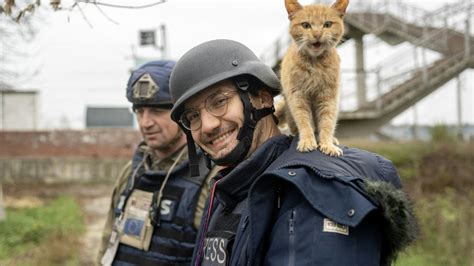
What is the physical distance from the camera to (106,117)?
24938mm

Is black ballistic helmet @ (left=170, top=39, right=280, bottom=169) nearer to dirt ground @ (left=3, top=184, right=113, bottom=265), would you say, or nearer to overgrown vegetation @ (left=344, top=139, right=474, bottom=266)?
overgrown vegetation @ (left=344, top=139, right=474, bottom=266)

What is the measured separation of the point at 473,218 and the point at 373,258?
7.45 meters

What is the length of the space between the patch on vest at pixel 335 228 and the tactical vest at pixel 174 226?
5.42 ft

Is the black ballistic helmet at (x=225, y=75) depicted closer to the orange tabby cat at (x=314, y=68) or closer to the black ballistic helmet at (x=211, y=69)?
the black ballistic helmet at (x=211, y=69)

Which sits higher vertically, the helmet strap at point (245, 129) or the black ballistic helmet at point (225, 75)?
the black ballistic helmet at point (225, 75)

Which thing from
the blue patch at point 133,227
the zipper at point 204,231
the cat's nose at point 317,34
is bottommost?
the blue patch at point 133,227

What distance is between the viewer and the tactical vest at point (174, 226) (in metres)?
3.16

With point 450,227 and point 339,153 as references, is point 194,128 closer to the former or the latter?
point 339,153

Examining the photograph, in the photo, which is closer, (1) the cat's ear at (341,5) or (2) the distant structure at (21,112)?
(1) the cat's ear at (341,5)

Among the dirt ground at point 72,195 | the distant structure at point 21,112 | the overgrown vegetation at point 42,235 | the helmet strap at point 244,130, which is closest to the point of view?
the helmet strap at point 244,130

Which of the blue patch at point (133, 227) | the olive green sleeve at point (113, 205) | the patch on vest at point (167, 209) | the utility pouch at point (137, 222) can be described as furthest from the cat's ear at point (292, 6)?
the olive green sleeve at point (113, 205)

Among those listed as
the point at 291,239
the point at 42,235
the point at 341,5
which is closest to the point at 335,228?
the point at 291,239

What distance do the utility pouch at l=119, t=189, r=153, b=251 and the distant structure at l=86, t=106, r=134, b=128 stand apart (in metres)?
21.8

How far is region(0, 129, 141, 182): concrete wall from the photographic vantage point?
15852mm
